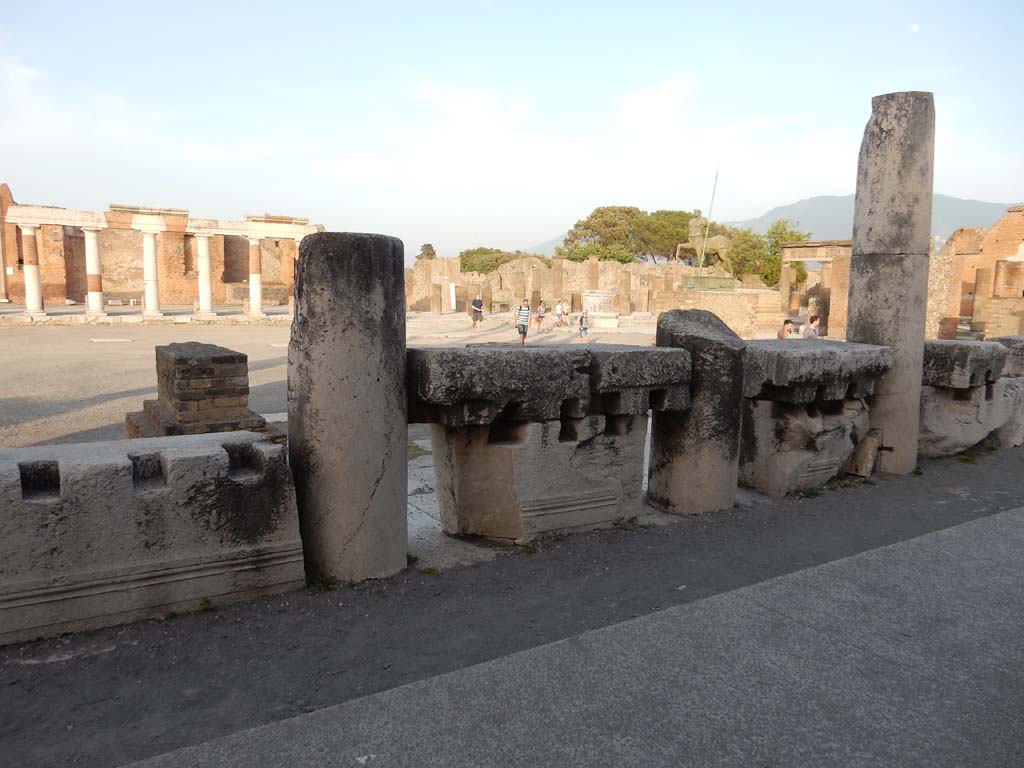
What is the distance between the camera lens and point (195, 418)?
6.43 meters

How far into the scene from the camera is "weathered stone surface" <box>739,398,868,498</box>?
5570 mm

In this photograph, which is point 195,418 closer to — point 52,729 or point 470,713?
point 52,729

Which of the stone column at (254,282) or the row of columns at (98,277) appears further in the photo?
the stone column at (254,282)

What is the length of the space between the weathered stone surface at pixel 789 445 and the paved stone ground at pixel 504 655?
1371 millimetres

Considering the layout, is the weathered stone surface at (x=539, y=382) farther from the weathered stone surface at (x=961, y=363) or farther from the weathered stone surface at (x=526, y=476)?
the weathered stone surface at (x=961, y=363)

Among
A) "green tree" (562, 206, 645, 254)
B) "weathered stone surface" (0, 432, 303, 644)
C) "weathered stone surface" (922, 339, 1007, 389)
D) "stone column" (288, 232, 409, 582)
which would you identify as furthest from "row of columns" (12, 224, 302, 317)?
"green tree" (562, 206, 645, 254)

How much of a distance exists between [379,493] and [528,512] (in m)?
1.03

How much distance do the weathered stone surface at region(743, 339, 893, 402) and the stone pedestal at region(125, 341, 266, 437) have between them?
169 inches

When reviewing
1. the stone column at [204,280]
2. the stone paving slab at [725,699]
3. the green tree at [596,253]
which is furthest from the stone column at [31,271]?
the green tree at [596,253]

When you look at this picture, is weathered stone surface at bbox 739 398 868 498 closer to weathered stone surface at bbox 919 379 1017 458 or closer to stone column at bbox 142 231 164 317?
weathered stone surface at bbox 919 379 1017 458

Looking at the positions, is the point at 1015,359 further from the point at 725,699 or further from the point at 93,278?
the point at 93,278

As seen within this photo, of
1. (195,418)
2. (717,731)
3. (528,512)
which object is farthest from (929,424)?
(195,418)

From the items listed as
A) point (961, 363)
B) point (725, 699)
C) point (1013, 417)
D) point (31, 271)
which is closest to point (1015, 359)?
point (1013, 417)

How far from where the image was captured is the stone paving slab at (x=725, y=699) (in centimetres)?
229
